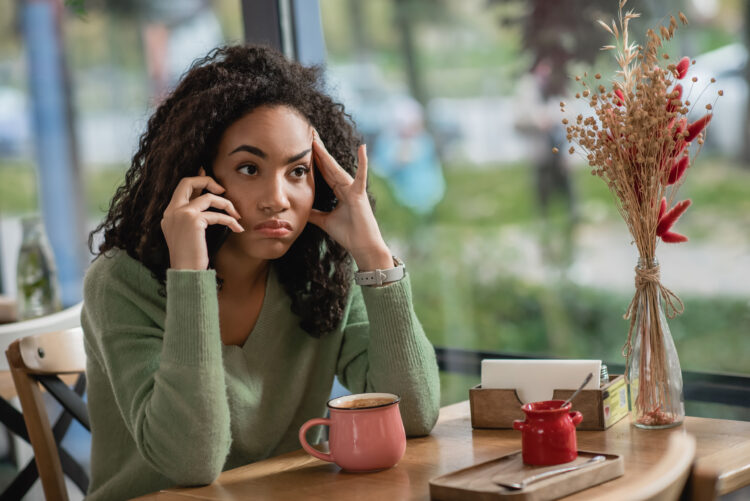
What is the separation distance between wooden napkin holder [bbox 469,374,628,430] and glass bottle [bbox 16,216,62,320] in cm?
155

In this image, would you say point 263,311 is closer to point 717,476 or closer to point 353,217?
point 353,217

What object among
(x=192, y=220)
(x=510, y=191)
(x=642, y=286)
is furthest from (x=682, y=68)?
(x=510, y=191)

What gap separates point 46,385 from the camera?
180cm

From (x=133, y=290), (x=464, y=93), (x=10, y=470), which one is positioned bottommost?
(x=10, y=470)

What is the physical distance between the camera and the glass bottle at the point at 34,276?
2604mm

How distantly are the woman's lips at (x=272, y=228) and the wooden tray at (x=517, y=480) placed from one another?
52 centimetres

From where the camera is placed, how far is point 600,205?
338 centimetres

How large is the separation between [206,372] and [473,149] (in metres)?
2.42

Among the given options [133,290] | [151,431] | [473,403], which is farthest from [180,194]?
[473,403]

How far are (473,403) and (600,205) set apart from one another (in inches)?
78.6

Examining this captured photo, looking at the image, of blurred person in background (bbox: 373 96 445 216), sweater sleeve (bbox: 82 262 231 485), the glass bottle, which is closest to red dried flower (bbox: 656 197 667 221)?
sweater sleeve (bbox: 82 262 231 485)

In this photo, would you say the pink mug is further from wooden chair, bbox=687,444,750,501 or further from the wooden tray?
wooden chair, bbox=687,444,750,501

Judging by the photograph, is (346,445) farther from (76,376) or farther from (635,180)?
(76,376)

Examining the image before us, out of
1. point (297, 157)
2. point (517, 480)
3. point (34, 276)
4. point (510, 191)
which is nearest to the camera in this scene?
point (517, 480)
